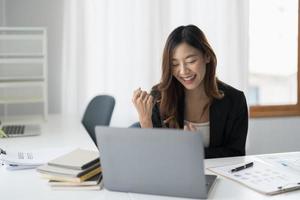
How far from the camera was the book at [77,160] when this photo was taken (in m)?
1.49

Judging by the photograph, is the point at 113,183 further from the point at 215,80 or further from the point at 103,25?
the point at 103,25

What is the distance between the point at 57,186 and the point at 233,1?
2.19m

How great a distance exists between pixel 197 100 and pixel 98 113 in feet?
2.47

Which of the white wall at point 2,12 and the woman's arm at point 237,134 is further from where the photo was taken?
the white wall at point 2,12

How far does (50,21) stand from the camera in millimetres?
3045

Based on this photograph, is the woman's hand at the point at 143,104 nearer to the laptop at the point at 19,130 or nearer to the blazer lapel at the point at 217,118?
the blazer lapel at the point at 217,118

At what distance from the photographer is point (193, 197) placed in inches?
52.7

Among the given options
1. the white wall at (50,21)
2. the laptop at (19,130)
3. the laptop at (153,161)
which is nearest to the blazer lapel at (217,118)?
the laptop at (153,161)

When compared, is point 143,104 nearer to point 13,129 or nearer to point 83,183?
point 83,183

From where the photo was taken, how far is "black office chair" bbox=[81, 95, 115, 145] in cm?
259

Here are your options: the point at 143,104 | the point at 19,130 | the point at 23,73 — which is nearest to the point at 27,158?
the point at 143,104

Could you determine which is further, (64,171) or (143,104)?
(143,104)

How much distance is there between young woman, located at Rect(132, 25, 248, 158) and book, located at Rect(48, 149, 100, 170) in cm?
41

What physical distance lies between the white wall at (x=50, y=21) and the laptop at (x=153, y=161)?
1.79 meters
